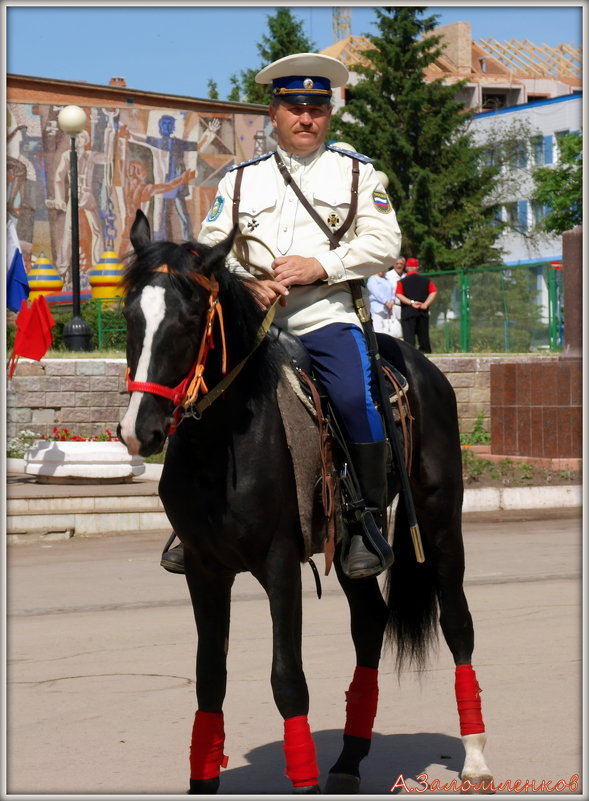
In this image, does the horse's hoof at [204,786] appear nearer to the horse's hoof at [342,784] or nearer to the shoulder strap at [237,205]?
the horse's hoof at [342,784]

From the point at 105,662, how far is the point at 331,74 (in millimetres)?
4237

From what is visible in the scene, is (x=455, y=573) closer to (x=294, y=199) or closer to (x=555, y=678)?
(x=555, y=678)

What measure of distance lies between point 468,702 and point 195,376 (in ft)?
7.24

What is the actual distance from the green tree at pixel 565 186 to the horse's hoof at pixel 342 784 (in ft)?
168

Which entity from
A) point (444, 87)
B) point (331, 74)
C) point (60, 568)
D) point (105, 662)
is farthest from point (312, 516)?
point (444, 87)

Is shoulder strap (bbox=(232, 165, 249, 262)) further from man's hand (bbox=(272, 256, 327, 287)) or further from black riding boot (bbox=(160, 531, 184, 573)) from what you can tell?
black riding boot (bbox=(160, 531, 184, 573))

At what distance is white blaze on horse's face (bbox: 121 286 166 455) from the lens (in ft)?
13.9

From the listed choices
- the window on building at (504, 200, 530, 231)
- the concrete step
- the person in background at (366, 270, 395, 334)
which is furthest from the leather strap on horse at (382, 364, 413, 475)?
the window on building at (504, 200, 530, 231)

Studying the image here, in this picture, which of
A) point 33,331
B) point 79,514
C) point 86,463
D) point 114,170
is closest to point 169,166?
point 114,170

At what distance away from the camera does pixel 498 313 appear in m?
25.8

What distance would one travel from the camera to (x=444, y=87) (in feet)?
187

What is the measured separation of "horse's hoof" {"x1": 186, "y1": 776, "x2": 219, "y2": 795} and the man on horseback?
861mm

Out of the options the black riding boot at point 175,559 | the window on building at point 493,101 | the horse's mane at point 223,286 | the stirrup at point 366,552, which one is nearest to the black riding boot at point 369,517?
the stirrup at point 366,552

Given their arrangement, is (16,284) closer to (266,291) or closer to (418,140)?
(266,291)
